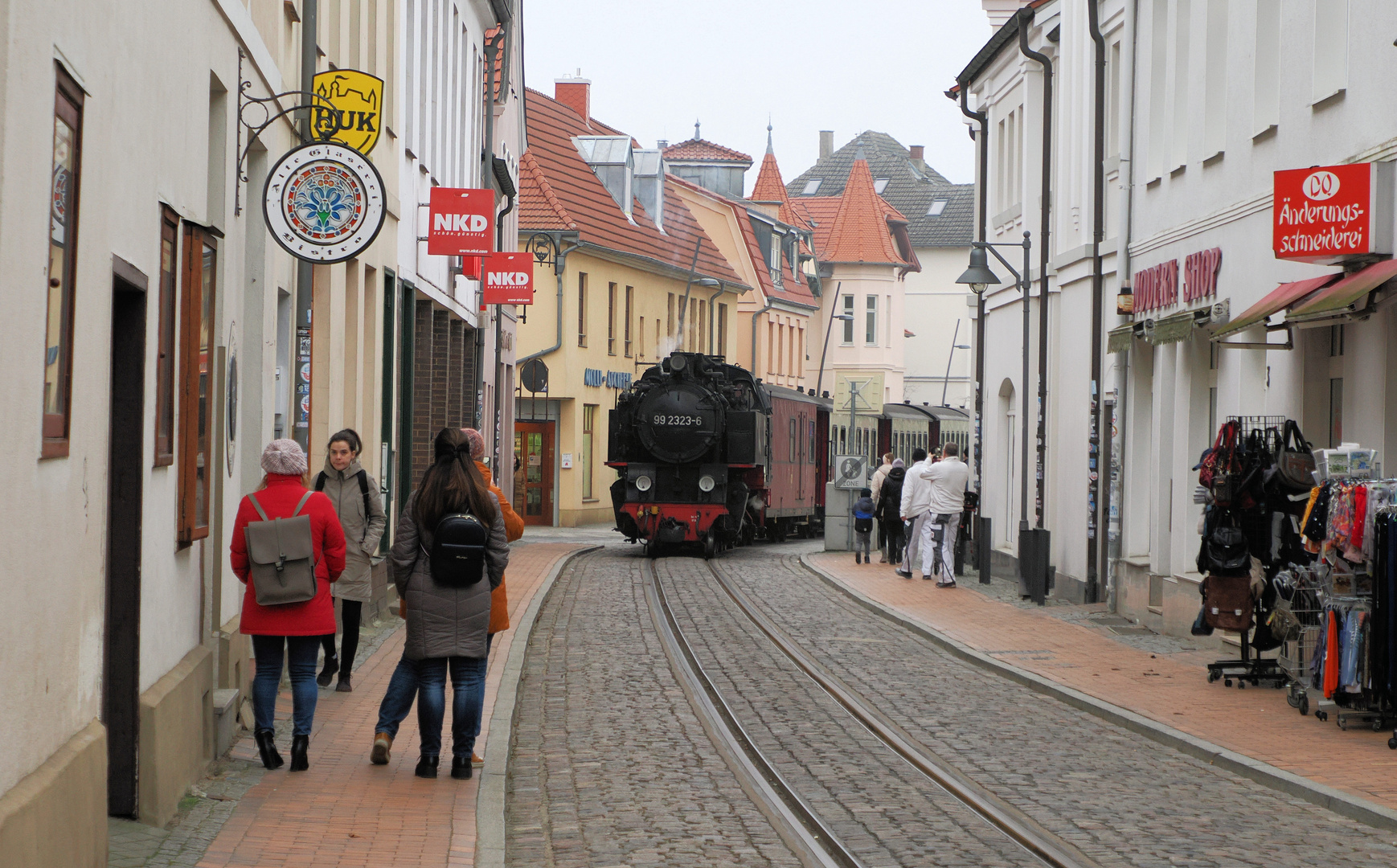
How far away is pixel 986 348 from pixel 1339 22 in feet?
49.0

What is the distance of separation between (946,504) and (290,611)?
15.4 m

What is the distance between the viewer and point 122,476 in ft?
24.5

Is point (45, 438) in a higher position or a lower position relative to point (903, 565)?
higher

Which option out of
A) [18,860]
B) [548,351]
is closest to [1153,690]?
[18,860]

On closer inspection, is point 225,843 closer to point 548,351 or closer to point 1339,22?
point 1339,22

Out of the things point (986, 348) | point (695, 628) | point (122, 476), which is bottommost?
point (695, 628)

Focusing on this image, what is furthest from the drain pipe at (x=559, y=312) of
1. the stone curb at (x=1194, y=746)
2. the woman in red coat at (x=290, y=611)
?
the woman in red coat at (x=290, y=611)

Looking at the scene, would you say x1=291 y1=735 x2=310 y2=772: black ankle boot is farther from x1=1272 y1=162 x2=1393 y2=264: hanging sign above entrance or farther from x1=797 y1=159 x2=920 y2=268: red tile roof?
x1=797 y1=159 x2=920 y2=268: red tile roof

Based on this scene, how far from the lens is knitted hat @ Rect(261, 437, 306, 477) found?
890cm

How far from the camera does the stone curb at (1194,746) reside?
8477 mm

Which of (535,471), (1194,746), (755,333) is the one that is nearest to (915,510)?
(1194,746)

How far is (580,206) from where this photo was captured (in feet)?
152

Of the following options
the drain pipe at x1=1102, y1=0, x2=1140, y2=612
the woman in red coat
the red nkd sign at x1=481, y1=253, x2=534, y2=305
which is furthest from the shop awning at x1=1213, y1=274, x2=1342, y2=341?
the red nkd sign at x1=481, y1=253, x2=534, y2=305

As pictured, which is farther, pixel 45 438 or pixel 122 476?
pixel 122 476
